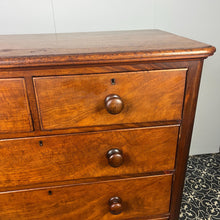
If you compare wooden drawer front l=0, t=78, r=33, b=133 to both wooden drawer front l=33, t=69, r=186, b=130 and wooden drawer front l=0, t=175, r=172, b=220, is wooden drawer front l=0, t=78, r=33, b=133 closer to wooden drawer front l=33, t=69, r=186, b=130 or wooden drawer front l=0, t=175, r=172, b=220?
wooden drawer front l=33, t=69, r=186, b=130

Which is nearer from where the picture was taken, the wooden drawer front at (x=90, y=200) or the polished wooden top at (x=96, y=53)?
the polished wooden top at (x=96, y=53)

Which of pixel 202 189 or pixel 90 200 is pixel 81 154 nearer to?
pixel 90 200

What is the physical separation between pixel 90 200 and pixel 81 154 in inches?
7.9

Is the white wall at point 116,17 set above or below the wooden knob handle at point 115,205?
above

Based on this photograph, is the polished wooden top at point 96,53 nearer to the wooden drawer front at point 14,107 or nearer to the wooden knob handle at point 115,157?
the wooden drawer front at point 14,107

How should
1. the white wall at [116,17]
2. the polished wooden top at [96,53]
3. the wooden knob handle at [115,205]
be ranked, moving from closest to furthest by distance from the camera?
the polished wooden top at [96,53]
the wooden knob handle at [115,205]
the white wall at [116,17]

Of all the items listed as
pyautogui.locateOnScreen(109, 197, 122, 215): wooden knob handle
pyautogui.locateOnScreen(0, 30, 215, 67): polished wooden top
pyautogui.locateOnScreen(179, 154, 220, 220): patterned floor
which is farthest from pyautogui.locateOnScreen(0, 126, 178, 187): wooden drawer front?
pyautogui.locateOnScreen(179, 154, 220, 220): patterned floor

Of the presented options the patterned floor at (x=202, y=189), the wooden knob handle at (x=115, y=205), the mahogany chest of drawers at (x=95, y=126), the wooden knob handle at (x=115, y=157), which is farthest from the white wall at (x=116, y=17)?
the wooden knob handle at (x=115, y=205)

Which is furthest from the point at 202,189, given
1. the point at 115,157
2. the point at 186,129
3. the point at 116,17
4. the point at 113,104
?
the point at 116,17

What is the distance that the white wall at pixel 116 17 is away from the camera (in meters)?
1.07

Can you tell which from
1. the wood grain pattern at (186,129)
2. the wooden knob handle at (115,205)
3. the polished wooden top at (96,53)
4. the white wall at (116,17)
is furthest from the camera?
the white wall at (116,17)

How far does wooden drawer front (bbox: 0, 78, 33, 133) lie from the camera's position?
2.04 ft

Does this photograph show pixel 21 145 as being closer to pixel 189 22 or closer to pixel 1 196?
pixel 1 196

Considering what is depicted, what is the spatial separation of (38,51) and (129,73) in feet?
0.89
